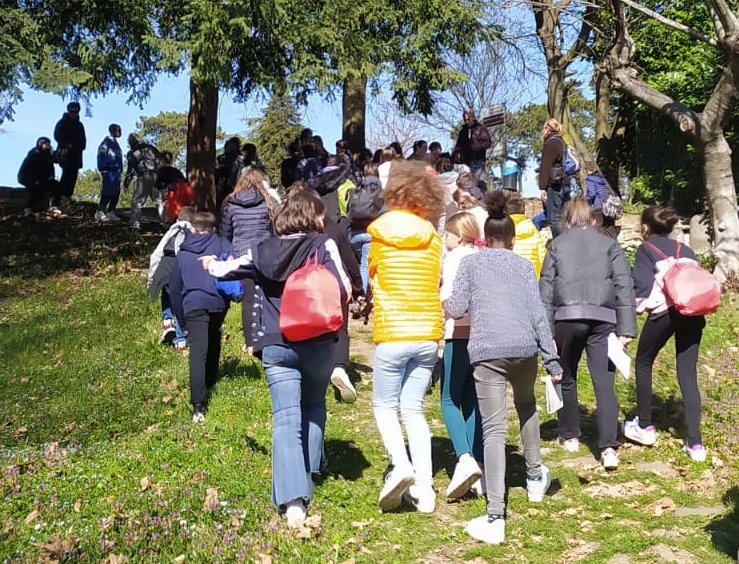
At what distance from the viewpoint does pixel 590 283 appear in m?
6.16

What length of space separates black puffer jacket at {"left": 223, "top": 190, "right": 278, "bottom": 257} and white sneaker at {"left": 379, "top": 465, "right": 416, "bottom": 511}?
3307 mm

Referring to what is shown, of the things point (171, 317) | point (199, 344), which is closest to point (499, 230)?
point (199, 344)

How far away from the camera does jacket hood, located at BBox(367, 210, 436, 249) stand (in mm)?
5223

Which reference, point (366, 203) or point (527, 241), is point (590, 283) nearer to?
point (527, 241)

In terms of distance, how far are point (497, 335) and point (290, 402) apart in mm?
1335

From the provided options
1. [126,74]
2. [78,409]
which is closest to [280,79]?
[126,74]

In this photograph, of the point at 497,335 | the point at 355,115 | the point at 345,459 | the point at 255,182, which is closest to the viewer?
the point at 497,335

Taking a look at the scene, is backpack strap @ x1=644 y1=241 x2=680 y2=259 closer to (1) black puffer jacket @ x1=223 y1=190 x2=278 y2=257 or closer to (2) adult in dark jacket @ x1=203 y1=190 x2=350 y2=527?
(2) adult in dark jacket @ x1=203 y1=190 x2=350 y2=527

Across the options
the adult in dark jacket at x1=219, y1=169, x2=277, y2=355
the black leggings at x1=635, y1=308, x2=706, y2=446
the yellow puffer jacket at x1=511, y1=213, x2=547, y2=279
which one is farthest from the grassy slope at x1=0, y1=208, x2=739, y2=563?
the yellow puffer jacket at x1=511, y1=213, x2=547, y2=279

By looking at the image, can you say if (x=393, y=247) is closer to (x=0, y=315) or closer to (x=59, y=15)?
(x=0, y=315)

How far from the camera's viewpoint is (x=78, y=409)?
799 cm

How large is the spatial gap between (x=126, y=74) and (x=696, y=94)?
12373 mm

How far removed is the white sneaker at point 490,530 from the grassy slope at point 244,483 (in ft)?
0.27

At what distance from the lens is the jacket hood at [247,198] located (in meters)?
7.77
